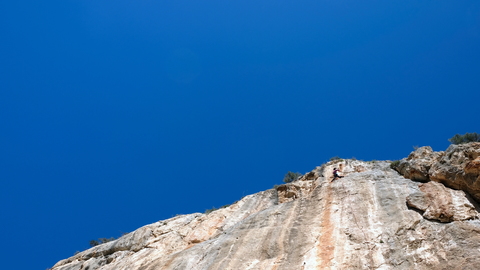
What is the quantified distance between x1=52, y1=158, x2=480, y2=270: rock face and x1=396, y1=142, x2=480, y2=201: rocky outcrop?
707mm

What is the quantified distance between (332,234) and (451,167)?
7.77 meters

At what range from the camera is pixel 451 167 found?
56.8ft

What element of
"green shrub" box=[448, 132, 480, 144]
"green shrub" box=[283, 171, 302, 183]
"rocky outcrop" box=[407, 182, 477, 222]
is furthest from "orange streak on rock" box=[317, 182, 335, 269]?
"green shrub" box=[448, 132, 480, 144]

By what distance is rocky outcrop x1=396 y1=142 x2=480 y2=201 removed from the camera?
51.4ft

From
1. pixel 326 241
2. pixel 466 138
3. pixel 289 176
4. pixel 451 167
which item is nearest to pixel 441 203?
pixel 451 167

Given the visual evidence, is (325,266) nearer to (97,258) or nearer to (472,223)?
(472,223)

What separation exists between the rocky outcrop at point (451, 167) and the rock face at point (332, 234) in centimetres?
71

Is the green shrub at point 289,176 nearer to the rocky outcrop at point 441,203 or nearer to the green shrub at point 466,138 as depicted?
the green shrub at point 466,138

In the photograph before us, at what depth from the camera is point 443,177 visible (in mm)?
17547

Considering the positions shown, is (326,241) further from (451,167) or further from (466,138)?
(466,138)

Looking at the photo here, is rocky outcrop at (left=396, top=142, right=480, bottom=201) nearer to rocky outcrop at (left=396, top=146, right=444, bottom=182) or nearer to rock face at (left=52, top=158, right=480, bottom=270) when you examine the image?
rocky outcrop at (left=396, top=146, right=444, bottom=182)

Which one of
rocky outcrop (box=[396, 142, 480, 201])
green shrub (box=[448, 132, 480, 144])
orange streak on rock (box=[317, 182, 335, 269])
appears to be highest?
green shrub (box=[448, 132, 480, 144])

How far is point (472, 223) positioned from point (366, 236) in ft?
13.8

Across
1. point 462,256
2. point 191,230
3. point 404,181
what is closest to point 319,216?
point 404,181
